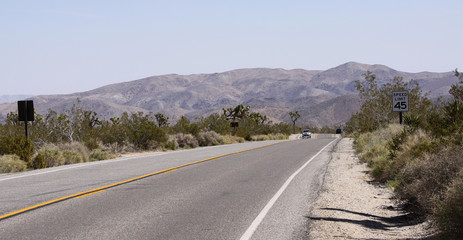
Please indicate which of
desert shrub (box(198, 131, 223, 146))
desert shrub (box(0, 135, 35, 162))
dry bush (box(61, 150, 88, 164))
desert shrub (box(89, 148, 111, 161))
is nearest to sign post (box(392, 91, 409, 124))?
desert shrub (box(89, 148, 111, 161))

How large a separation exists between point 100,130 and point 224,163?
14.9 m

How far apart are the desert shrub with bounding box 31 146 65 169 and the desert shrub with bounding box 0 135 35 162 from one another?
335mm

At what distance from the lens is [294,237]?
7270 mm

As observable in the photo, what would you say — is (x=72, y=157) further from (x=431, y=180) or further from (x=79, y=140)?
(x=431, y=180)

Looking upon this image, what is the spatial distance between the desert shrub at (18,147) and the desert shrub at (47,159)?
0.33 m

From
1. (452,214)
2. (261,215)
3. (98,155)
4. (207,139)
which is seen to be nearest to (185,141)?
(207,139)

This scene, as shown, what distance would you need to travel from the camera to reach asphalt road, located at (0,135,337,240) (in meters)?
7.50

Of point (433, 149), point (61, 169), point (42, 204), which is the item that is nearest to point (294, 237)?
point (42, 204)

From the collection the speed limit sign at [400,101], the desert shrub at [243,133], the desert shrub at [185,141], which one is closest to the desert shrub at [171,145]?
the desert shrub at [185,141]

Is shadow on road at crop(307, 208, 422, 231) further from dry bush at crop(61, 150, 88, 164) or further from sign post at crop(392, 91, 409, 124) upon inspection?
dry bush at crop(61, 150, 88, 164)

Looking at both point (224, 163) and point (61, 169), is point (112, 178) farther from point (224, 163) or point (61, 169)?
point (224, 163)

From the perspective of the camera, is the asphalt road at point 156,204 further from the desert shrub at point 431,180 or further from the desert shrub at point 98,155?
the desert shrub at point 98,155

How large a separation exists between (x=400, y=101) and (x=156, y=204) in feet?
52.0

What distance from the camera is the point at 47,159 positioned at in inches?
756
